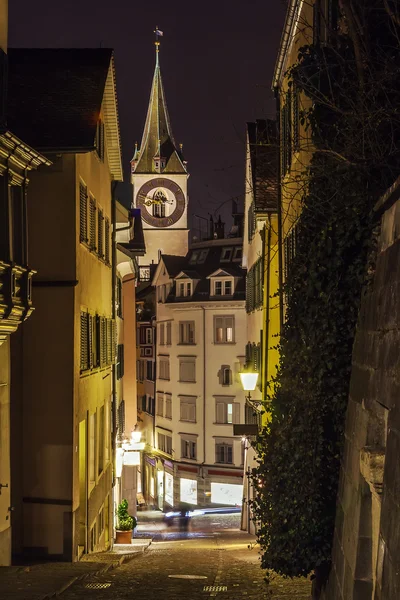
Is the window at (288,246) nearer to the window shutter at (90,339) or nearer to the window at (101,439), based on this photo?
the window shutter at (90,339)

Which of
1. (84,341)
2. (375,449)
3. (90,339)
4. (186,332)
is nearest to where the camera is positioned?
(375,449)

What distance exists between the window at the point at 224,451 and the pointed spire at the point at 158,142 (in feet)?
223

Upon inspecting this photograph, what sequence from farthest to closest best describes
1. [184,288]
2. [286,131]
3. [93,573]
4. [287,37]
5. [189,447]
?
[184,288], [189,447], [286,131], [287,37], [93,573]

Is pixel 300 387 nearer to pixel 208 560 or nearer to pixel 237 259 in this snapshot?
pixel 208 560

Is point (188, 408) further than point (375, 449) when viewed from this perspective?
Yes

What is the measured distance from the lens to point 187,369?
58.0m

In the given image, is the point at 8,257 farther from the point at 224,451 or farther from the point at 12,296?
the point at 224,451

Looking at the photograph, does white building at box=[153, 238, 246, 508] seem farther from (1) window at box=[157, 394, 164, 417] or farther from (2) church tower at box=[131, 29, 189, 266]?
(2) church tower at box=[131, 29, 189, 266]

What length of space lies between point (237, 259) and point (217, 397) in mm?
9001

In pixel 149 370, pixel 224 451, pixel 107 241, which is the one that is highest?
pixel 107 241

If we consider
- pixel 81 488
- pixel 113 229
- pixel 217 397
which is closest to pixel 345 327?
pixel 81 488

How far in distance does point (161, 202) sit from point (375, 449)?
11481 centimetres

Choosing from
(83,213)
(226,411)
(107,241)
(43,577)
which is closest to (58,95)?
(83,213)

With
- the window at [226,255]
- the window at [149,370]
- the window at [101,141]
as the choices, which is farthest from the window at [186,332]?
the window at [101,141]
